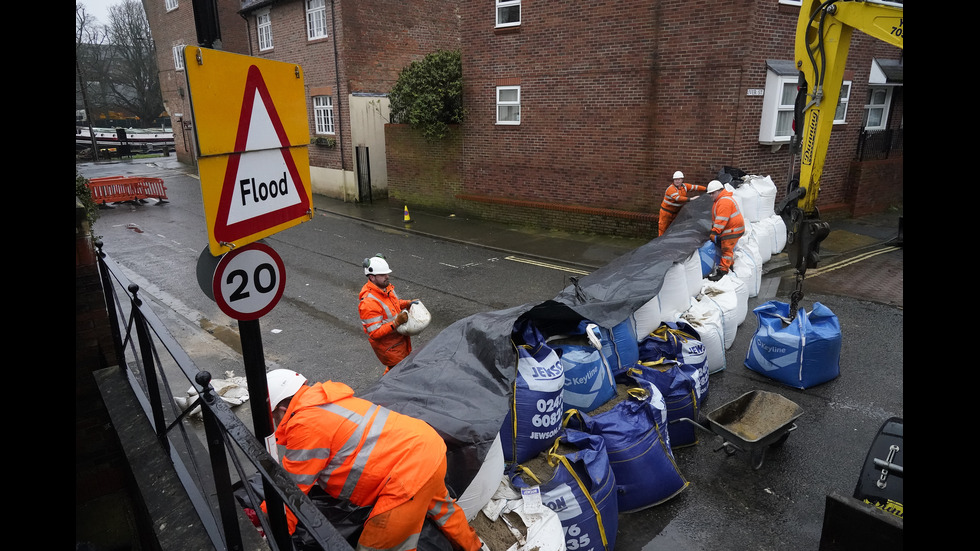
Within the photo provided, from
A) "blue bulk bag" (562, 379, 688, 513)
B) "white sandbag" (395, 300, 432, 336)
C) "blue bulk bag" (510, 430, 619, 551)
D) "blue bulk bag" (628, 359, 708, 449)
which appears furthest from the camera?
"white sandbag" (395, 300, 432, 336)

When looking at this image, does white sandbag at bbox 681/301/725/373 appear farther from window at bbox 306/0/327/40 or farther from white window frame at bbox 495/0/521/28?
window at bbox 306/0/327/40

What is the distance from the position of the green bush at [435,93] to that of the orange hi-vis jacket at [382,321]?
10.9 m

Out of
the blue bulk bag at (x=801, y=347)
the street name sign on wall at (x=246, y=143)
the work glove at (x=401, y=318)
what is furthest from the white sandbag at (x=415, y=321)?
the blue bulk bag at (x=801, y=347)

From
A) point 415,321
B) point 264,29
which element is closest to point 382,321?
point 415,321

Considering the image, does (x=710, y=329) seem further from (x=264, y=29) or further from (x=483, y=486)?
(x=264, y=29)

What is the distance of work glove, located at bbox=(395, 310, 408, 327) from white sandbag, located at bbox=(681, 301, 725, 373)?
9.52 ft

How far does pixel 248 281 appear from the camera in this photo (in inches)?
93.4

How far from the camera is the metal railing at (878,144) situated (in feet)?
46.7

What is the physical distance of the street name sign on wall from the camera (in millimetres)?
2053

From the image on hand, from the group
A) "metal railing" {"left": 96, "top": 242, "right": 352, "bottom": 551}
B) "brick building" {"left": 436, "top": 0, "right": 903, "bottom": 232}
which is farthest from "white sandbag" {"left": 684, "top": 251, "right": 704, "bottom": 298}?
"brick building" {"left": 436, "top": 0, "right": 903, "bottom": 232}

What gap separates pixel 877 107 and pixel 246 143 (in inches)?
672

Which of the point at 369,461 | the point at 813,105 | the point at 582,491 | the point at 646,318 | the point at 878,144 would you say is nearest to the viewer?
the point at 369,461

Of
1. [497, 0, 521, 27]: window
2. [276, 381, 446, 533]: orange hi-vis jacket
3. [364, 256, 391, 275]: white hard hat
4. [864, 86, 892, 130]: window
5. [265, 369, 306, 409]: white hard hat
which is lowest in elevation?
[276, 381, 446, 533]: orange hi-vis jacket

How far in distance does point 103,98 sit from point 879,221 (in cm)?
6100
